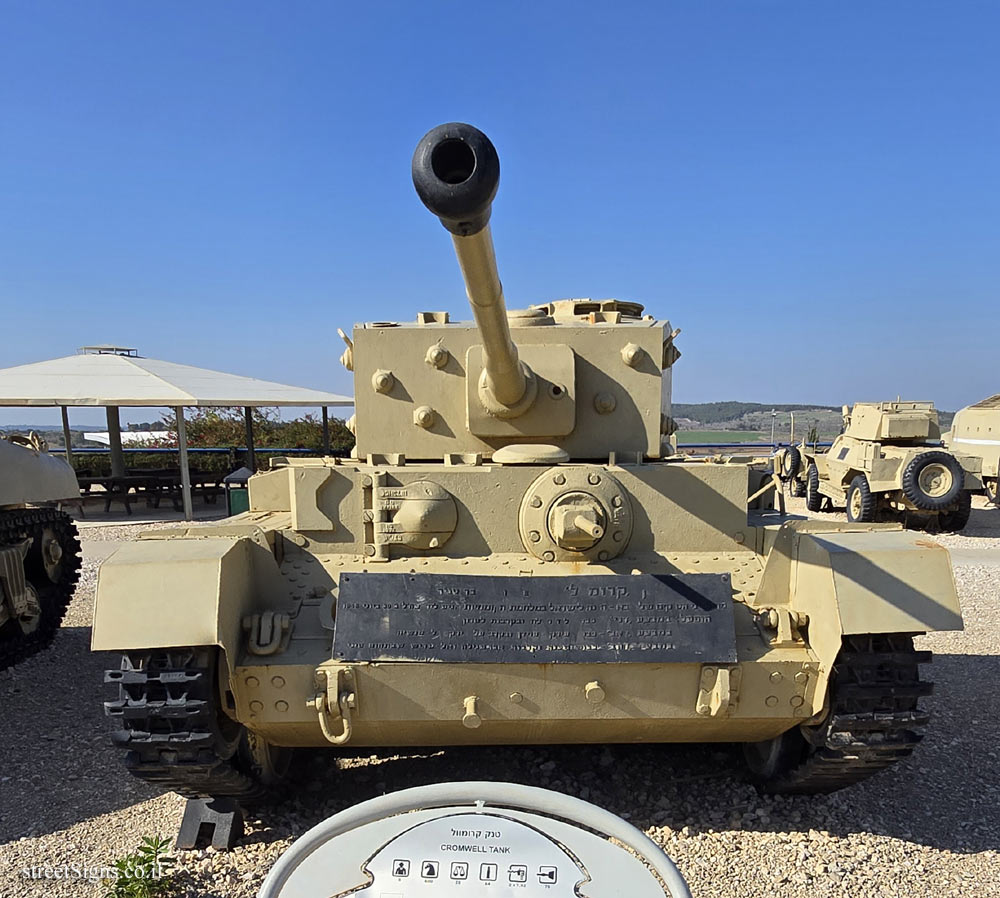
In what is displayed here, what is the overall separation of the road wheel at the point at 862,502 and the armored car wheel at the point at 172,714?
12.2m

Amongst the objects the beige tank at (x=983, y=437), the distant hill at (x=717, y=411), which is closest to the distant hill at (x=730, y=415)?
the distant hill at (x=717, y=411)

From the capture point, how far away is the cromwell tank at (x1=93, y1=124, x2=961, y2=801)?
3.27m

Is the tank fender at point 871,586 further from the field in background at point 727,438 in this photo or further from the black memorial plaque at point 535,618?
the field in background at point 727,438

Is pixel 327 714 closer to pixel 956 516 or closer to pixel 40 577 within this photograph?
pixel 40 577

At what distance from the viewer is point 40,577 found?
24.1 feet

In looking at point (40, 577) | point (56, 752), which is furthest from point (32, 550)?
point (56, 752)

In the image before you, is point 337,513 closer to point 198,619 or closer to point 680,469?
point 198,619

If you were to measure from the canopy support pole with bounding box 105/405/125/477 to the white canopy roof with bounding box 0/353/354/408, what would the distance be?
114 centimetres

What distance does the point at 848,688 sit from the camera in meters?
3.34

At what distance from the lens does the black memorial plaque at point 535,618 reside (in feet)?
11.1

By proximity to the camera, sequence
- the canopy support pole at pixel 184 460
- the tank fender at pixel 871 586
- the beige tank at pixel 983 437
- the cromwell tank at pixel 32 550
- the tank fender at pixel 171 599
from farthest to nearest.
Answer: the beige tank at pixel 983 437 → the canopy support pole at pixel 184 460 → the cromwell tank at pixel 32 550 → the tank fender at pixel 871 586 → the tank fender at pixel 171 599

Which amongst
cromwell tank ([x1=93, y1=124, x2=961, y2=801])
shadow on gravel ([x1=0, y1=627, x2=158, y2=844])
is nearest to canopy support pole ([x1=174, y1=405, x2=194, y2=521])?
shadow on gravel ([x1=0, y1=627, x2=158, y2=844])

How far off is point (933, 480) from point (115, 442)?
16919mm

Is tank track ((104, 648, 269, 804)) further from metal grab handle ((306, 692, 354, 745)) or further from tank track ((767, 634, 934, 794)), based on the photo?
tank track ((767, 634, 934, 794))
